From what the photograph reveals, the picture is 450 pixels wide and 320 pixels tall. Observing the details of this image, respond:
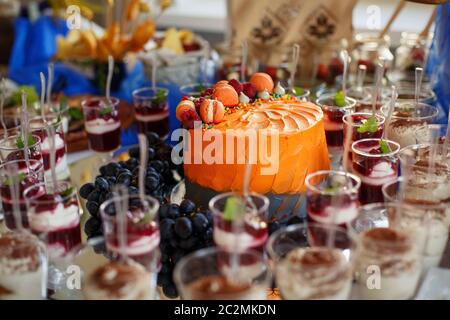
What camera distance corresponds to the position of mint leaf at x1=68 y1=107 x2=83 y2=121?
99.6 inches

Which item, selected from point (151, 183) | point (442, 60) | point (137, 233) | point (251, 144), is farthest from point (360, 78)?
point (137, 233)

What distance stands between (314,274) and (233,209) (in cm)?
24

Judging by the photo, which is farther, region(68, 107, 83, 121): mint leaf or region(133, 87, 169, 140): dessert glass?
region(68, 107, 83, 121): mint leaf

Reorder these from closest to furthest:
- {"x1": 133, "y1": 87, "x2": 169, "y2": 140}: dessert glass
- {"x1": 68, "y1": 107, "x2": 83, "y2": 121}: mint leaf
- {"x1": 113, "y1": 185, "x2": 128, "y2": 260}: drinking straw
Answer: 1. {"x1": 113, "y1": 185, "x2": 128, "y2": 260}: drinking straw
2. {"x1": 133, "y1": 87, "x2": 169, "y2": 140}: dessert glass
3. {"x1": 68, "y1": 107, "x2": 83, "y2": 121}: mint leaf

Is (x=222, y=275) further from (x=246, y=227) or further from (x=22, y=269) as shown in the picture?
(x=22, y=269)

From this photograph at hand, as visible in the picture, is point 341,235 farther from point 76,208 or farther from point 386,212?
point 76,208

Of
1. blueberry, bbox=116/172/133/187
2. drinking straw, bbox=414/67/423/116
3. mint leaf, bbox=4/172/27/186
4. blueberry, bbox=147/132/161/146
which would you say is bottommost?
blueberry, bbox=116/172/133/187

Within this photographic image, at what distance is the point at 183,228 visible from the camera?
5.24ft

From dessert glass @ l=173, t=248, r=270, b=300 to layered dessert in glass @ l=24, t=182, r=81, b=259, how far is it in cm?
40

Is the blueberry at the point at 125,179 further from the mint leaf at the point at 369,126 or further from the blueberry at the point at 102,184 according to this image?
the mint leaf at the point at 369,126

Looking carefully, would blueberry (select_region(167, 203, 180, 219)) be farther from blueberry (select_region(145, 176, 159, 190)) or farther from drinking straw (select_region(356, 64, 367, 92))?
drinking straw (select_region(356, 64, 367, 92))

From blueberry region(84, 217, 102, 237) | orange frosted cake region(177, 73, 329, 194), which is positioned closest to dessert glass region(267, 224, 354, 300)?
orange frosted cake region(177, 73, 329, 194)

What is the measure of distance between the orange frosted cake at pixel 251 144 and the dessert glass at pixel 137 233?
370mm

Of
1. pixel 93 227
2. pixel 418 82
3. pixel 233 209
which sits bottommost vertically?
pixel 93 227
